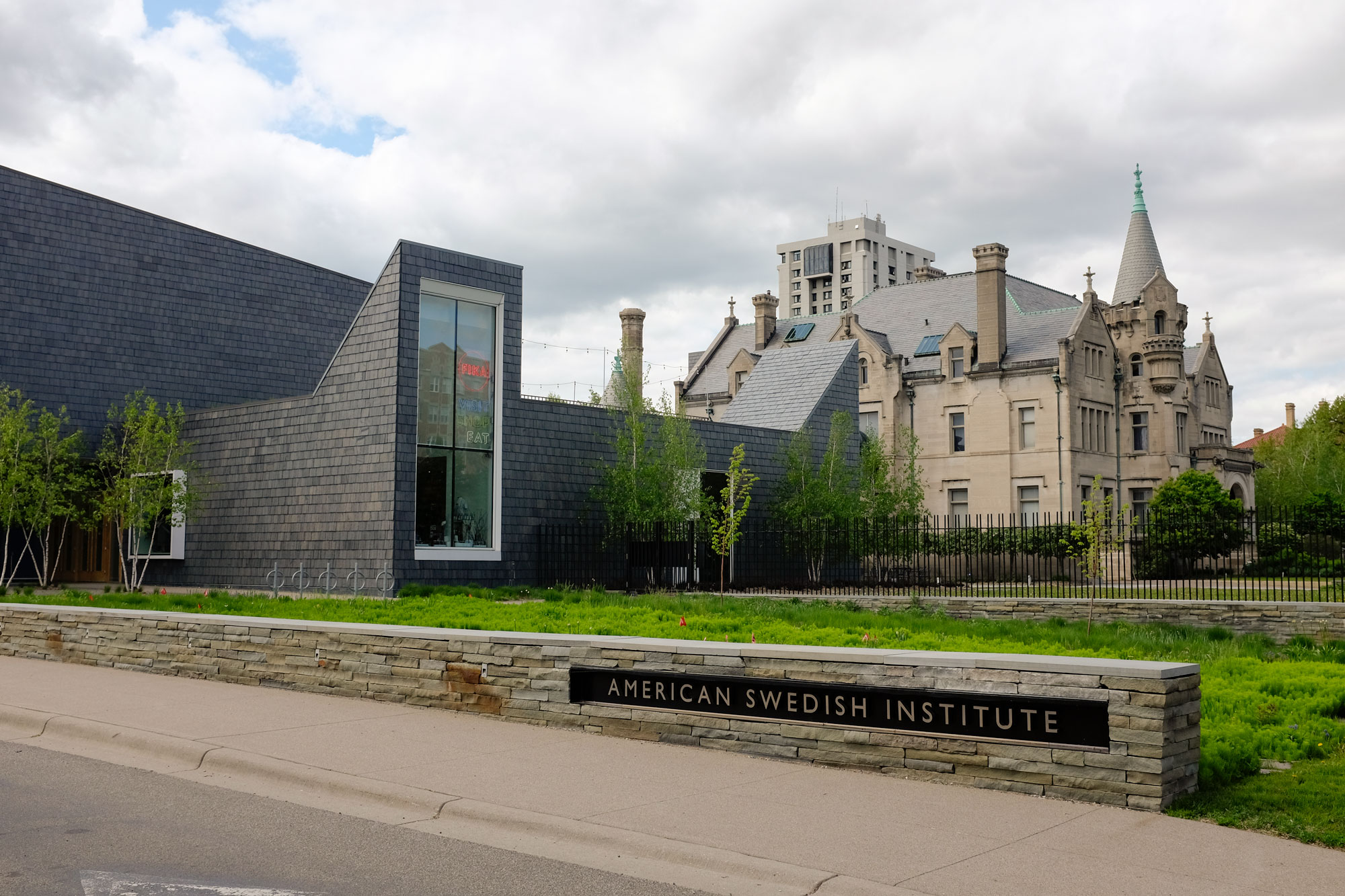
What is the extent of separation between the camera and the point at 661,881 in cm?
632

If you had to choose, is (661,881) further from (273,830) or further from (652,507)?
(652,507)

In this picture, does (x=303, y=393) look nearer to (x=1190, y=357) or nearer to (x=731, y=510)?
(x=731, y=510)

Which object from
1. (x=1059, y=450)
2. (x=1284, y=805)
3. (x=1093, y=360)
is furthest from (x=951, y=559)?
(x=1093, y=360)

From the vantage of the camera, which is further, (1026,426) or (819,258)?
(819,258)

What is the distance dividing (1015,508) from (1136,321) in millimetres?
12521

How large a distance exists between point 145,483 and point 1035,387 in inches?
1594

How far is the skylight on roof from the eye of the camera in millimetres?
58750

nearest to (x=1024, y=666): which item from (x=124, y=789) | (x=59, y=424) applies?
(x=124, y=789)

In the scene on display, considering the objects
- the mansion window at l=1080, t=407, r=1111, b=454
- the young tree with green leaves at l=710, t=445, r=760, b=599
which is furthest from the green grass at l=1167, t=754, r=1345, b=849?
the mansion window at l=1080, t=407, r=1111, b=454

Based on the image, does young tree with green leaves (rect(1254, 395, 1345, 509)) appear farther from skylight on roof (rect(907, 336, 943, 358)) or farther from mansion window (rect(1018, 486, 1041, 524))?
skylight on roof (rect(907, 336, 943, 358))

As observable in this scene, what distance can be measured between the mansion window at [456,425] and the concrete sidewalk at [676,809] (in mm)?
13123

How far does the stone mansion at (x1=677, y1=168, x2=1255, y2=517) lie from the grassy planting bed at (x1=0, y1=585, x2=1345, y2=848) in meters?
34.1

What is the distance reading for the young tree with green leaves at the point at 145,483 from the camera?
25984 mm

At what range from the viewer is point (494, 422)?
2594 centimetres
